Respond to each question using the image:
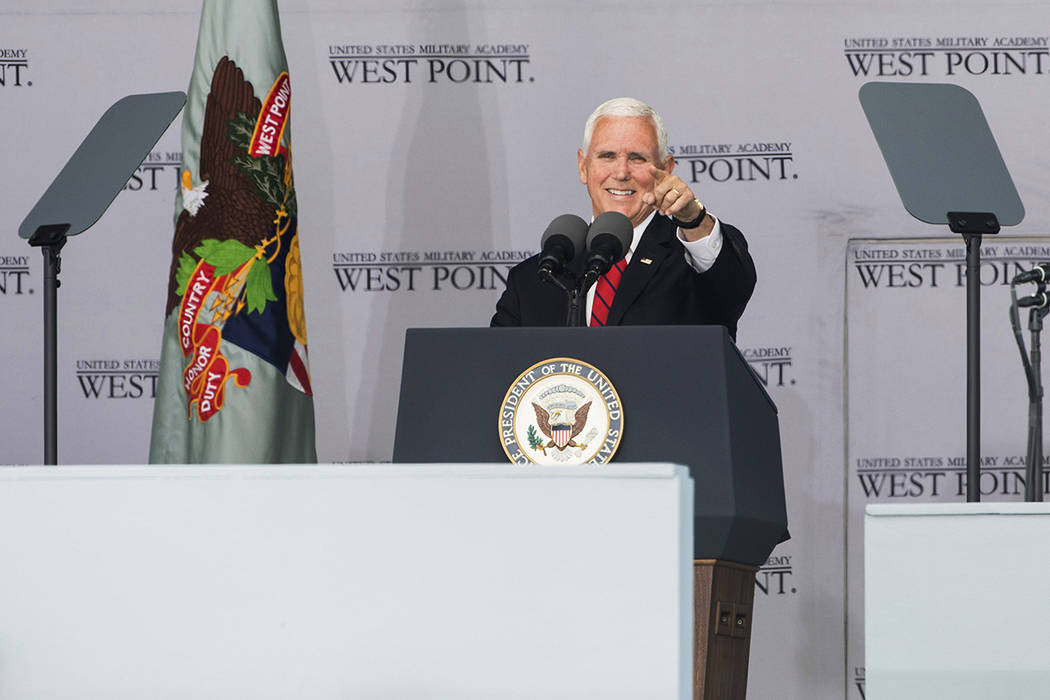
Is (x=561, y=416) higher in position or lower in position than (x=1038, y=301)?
lower

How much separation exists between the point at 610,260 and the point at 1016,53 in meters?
2.22

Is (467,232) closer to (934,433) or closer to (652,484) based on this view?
(934,433)

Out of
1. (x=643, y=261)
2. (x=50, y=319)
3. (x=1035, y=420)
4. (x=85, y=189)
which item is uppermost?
(x=85, y=189)

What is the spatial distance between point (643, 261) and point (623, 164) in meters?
0.22

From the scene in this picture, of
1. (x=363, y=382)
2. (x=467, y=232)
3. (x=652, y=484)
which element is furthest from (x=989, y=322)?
(x=652, y=484)

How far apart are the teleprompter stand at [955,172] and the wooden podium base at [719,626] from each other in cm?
71

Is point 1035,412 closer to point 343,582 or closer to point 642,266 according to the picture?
point 642,266

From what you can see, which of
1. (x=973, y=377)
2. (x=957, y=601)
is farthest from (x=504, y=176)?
(x=957, y=601)

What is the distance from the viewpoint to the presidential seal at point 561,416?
5.29 ft

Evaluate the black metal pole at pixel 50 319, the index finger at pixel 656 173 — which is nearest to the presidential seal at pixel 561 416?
the index finger at pixel 656 173

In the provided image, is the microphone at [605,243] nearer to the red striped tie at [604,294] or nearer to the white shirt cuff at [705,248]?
the white shirt cuff at [705,248]

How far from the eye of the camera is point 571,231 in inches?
73.4

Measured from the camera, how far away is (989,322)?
3.45 m

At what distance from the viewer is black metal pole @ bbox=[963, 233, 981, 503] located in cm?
229
